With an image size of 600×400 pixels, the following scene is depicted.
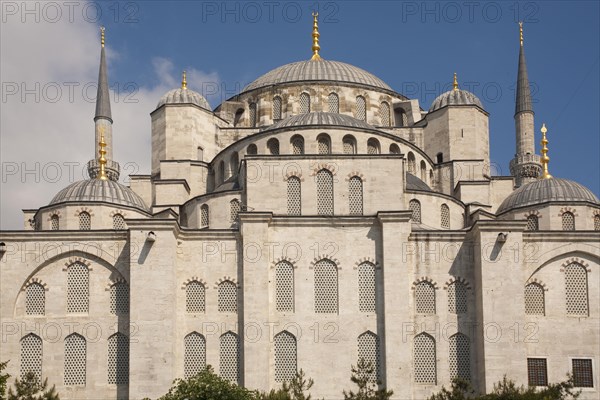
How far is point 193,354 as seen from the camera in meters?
34.8

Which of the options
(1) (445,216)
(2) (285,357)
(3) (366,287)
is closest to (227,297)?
(2) (285,357)

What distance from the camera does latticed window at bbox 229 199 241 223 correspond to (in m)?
37.8

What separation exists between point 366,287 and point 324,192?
3.50 m

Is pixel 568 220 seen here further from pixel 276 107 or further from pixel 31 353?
pixel 31 353

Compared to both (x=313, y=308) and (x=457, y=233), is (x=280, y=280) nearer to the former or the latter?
(x=313, y=308)

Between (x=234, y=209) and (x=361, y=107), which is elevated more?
(x=361, y=107)

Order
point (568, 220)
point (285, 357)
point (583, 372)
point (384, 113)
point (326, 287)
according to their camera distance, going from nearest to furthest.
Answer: point (285, 357) → point (583, 372) → point (326, 287) → point (568, 220) → point (384, 113)

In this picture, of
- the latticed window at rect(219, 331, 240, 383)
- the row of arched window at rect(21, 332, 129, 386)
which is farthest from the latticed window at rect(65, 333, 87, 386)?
the latticed window at rect(219, 331, 240, 383)

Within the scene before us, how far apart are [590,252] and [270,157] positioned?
→ 397 inches

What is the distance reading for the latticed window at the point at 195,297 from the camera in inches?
1385

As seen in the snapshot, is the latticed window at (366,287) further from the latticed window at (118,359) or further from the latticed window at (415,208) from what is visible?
the latticed window at (118,359)

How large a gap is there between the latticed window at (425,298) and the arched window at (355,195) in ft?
9.65

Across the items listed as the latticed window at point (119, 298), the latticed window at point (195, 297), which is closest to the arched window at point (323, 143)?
the latticed window at point (195, 297)

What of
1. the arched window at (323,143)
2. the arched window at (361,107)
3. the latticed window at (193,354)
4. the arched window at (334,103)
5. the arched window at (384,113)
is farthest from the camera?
the arched window at (384,113)
